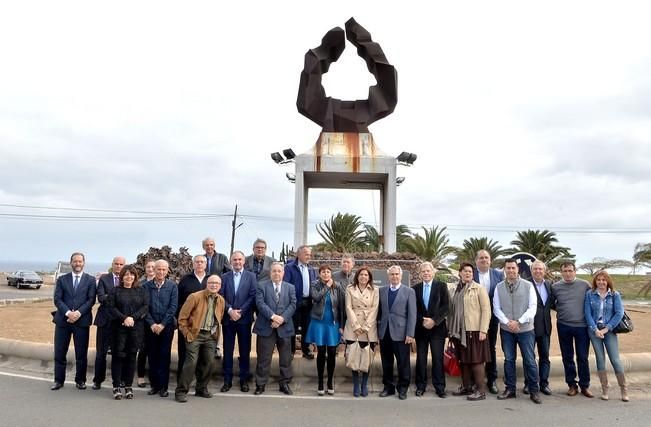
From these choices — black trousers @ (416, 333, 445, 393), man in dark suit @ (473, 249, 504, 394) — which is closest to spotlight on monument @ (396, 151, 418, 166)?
man in dark suit @ (473, 249, 504, 394)

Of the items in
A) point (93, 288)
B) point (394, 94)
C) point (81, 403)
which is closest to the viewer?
point (81, 403)

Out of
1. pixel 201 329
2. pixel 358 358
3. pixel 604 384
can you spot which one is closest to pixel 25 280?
pixel 201 329

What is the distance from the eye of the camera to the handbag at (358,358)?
6.22 metres

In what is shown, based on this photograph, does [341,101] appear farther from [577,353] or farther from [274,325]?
[577,353]

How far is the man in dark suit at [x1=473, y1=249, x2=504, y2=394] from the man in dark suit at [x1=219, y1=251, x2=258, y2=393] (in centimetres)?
292

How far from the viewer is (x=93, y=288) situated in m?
6.76

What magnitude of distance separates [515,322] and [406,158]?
555cm

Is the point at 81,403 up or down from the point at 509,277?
down

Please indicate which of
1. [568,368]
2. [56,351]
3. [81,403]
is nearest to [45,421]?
[81,403]

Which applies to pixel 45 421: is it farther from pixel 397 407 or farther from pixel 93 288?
pixel 397 407

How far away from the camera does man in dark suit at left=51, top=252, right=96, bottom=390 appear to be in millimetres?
6516

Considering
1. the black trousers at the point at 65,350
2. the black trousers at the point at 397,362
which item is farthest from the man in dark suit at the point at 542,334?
the black trousers at the point at 65,350

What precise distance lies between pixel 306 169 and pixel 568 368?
21.2 ft

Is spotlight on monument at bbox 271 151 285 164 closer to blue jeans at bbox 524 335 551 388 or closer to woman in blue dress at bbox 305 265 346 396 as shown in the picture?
woman in blue dress at bbox 305 265 346 396
